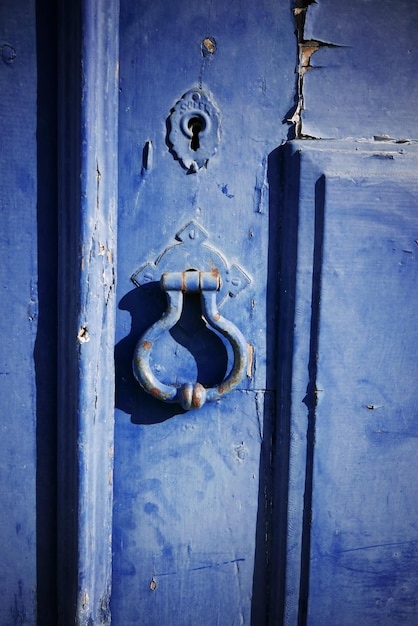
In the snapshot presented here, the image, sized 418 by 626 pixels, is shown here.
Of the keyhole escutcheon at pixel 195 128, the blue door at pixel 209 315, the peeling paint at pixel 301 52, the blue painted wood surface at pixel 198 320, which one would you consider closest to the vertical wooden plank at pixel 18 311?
the blue door at pixel 209 315

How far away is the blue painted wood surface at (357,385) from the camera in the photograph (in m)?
0.74

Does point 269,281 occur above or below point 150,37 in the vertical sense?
below

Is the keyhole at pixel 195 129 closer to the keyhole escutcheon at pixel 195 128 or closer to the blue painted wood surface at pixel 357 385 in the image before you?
the keyhole escutcheon at pixel 195 128

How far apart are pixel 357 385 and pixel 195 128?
49 centimetres

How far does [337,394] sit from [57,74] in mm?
664

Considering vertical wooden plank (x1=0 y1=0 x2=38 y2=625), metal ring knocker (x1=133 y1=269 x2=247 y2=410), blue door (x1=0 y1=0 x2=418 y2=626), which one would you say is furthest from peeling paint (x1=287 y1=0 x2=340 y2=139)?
vertical wooden plank (x1=0 y1=0 x2=38 y2=625)

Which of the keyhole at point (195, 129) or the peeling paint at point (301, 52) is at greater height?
the peeling paint at point (301, 52)

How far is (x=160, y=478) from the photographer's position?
791 millimetres

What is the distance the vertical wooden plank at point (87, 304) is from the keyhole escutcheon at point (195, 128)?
4.7 inches

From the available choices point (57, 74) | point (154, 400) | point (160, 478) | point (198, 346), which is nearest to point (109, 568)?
point (160, 478)

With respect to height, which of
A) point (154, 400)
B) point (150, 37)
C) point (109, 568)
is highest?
point (150, 37)

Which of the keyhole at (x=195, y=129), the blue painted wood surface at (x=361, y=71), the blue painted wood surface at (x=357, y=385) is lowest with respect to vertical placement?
the blue painted wood surface at (x=357, y=385)

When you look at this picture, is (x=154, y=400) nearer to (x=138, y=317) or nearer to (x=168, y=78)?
(x=138, y=317)

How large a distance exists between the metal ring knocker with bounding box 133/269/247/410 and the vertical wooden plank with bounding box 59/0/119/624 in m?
0.06
